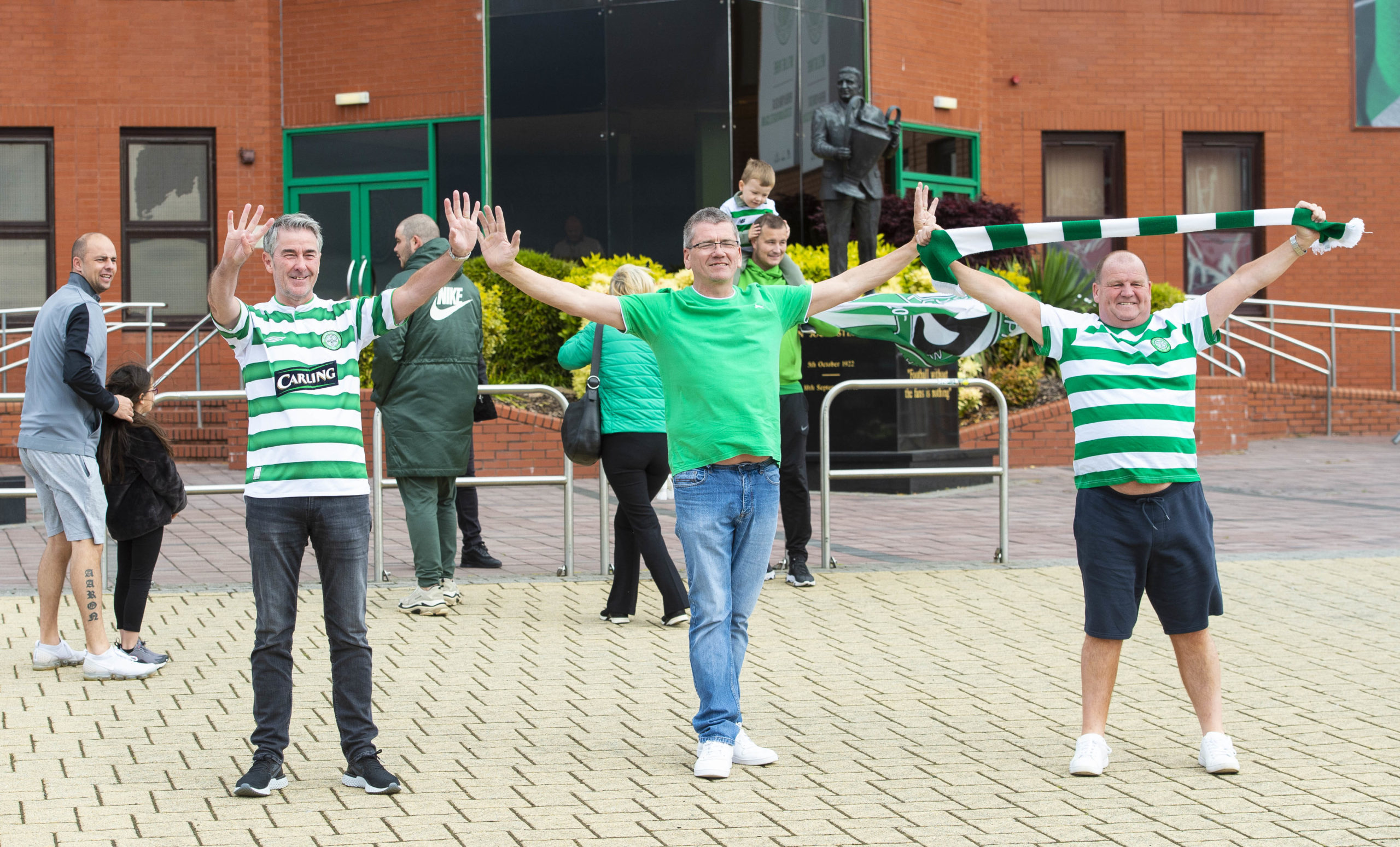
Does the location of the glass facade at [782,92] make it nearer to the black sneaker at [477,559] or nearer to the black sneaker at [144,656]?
the black sneaker at [477,559]

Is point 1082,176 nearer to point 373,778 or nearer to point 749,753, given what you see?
point 749,753

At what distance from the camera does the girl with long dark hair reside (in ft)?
21.2

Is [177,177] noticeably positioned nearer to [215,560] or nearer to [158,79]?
[158,79]

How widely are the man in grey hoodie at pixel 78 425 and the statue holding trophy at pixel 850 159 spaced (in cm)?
750

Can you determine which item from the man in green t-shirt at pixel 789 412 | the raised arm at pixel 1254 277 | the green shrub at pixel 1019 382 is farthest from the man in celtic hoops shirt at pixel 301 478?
the green shrub at pixel 1019 382

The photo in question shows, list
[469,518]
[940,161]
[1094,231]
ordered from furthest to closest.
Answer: [940,161] → [469,518] → [1094,231]

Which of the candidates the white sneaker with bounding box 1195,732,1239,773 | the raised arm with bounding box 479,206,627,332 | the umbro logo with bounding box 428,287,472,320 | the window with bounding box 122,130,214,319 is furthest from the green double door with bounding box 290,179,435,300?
the white sneaker with bounding box 1195,732,1239,773

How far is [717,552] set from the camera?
5023 mm

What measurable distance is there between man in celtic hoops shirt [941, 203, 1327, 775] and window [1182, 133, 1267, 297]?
17.1 meters

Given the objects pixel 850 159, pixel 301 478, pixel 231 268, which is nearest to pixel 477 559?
pixel 301 478

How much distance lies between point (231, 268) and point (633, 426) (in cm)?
294

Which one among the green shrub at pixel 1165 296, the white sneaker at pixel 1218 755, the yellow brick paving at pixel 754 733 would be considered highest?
the green shrub at pixel 1165 296

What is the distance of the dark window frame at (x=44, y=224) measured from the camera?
61.0 ft

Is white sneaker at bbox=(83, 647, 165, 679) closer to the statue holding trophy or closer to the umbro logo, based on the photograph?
the umbro logo
